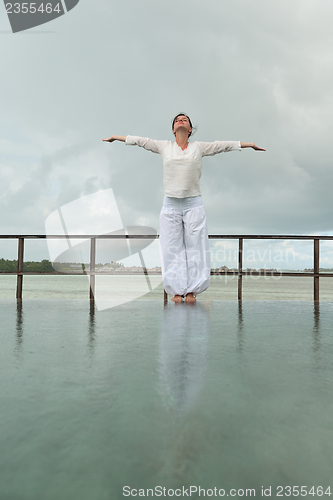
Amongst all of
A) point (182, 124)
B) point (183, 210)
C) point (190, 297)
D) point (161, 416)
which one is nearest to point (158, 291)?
point (190, 297)

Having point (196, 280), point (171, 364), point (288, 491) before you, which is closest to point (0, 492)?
point (288, 491)

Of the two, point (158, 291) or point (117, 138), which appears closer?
point (117, 138)

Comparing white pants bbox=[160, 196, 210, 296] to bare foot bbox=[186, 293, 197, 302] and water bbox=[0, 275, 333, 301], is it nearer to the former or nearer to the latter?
bare foot bbox=[186, 293, 197, 302]

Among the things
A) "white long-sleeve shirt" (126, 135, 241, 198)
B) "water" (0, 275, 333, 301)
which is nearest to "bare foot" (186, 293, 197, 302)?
"water" (0, 275, 333, 301)

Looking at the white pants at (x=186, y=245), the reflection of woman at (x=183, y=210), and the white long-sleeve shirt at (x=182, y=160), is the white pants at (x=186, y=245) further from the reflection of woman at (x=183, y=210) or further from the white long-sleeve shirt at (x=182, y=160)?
the white long-sleeve shirt at (x=182, y=160)

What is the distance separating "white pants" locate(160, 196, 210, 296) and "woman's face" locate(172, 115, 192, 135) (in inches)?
25.2

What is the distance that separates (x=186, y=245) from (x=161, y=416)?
2.41m

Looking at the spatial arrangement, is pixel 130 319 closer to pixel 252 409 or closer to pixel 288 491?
pixel 252 409

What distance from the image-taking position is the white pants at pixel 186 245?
9.81 feet

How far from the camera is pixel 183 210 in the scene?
3.04 m

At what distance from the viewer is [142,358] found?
115 centimetres

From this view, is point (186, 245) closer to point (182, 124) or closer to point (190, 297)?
point (190, 297)

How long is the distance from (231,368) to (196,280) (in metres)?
1.98

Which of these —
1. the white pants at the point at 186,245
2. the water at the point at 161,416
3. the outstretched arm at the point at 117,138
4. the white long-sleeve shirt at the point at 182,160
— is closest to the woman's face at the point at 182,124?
the white long-sleeve shirt at the point at 182,160
